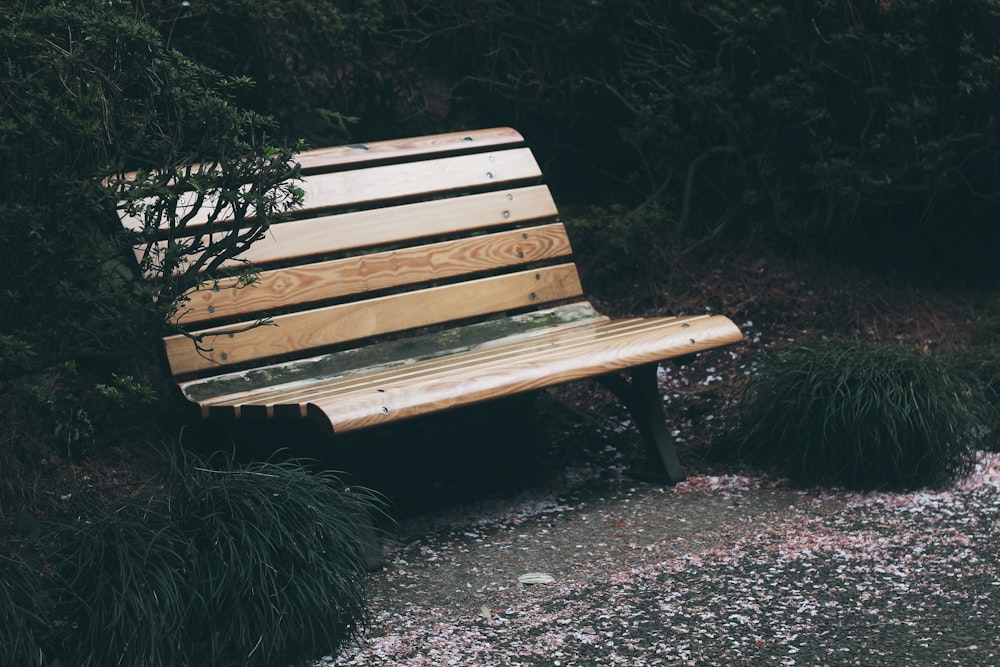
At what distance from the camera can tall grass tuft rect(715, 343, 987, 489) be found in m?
3.49

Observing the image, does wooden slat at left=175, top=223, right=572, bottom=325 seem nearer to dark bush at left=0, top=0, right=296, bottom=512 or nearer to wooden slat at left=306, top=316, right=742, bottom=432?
dark bush at left=0, top=0, right=296, bottom=512

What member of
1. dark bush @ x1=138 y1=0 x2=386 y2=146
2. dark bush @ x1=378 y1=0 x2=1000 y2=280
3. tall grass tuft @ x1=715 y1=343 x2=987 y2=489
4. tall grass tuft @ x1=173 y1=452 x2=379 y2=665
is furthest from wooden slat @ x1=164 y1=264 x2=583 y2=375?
dark bush @ x1=378 y1=0 x2=1000 y2=280

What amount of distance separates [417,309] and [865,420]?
1.48 metres

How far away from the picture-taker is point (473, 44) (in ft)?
16.8

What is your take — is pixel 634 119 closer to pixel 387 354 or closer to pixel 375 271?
pixel 375 271

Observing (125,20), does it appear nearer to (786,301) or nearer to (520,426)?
(520,426)

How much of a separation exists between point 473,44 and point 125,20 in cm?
260

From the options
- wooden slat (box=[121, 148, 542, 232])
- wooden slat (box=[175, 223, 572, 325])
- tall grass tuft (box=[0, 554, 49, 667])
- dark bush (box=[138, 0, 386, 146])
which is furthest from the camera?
dark bush (box=[138, 0, 386, 146])

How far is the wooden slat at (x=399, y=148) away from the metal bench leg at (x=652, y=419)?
41.8 inches

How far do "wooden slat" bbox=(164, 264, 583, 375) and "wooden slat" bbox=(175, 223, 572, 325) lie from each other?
0.17ft

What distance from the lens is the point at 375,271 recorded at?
3.70m

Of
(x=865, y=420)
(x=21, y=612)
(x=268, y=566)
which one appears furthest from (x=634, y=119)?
(x=21, y=612)

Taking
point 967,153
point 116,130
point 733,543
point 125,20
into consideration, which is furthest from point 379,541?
point 967,153

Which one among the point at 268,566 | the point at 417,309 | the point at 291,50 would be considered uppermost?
the point at 291,50
